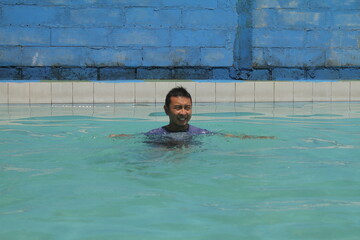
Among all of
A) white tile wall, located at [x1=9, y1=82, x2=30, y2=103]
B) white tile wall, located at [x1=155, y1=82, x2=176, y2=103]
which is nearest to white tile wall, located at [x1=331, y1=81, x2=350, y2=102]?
white tile wall, located at [x1=155, y1=82, x2=176, y2=103]

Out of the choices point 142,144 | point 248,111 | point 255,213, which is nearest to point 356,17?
point 248,111

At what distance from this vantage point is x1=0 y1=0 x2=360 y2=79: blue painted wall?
8953 mm

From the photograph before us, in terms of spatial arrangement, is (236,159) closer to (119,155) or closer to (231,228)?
(119,155)

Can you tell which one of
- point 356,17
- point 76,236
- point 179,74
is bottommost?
point 76,236

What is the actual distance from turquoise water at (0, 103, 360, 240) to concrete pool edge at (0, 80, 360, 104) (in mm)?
2466

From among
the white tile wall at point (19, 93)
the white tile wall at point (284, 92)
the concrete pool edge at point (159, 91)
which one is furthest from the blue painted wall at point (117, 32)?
the white tile wall at point (284, 92)

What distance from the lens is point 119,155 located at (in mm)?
3639

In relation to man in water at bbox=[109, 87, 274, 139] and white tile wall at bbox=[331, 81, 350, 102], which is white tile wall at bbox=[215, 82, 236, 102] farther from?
man in water at bbox=[109, 87, 274, 139]

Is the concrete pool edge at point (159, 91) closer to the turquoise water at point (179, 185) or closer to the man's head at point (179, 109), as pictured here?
the turquoise water at point (179, 185)

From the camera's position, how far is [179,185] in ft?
8.90

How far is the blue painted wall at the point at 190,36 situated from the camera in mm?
8953

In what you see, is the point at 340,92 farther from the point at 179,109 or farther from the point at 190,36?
the point at 179,109

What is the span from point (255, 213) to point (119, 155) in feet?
5.32

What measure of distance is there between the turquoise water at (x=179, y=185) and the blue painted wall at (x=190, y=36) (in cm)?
386
